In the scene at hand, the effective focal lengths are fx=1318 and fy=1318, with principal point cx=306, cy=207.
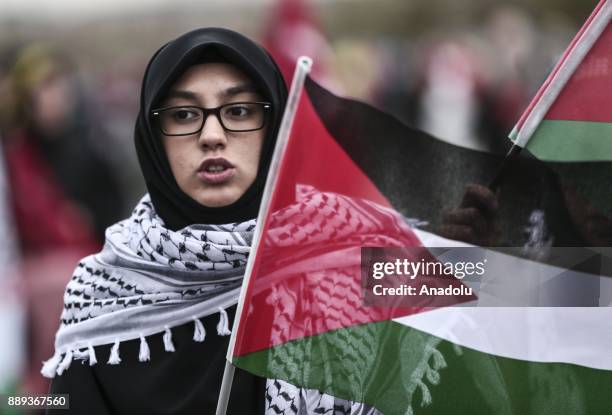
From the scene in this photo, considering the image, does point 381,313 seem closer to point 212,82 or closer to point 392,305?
point 392,305

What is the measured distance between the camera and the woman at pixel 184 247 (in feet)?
11.4

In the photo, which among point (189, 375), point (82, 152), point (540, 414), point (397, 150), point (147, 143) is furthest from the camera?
point (82, 152)

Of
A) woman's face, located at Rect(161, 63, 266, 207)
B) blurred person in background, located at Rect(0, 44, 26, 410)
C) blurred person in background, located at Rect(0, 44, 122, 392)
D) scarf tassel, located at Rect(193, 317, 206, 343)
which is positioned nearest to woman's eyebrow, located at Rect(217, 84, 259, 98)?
woman's face, located at Rect(161, 63, 266, 207)

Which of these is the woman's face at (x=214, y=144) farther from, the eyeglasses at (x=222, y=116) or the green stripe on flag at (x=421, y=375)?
the green stripe on flag at (x=421, y=375)

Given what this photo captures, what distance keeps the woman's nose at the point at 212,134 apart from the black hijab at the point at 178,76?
0.46 ft

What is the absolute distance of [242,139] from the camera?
3.54m

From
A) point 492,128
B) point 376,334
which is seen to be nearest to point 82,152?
point 492,128

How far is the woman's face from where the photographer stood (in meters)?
3.51

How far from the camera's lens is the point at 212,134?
11.4ft

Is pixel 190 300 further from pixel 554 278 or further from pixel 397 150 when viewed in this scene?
pixel 554 278

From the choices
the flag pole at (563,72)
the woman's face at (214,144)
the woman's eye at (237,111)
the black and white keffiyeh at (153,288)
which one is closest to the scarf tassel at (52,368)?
the black and white keffiyeh at (153,288)

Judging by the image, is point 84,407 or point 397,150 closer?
point 397,150

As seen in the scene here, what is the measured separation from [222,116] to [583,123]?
98cm

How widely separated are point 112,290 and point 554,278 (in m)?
1.27
